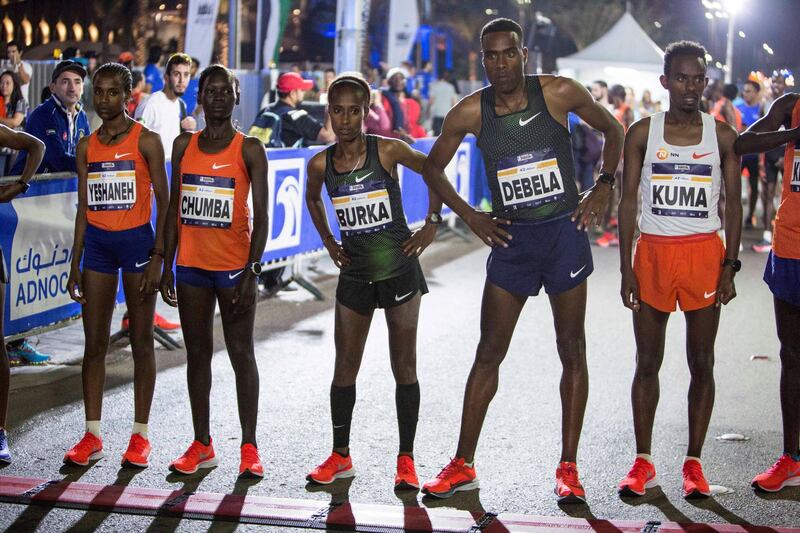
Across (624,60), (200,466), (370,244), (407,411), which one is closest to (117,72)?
(370,244)

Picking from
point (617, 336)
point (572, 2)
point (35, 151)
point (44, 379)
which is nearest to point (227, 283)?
point (35, 151)

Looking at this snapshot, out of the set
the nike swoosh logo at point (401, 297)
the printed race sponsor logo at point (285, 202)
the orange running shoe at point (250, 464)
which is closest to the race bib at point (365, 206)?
the nike swoosh logo at point (401, 297)

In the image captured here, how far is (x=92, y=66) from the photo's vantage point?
22.5 metres

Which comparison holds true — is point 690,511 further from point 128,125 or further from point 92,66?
point 92,66

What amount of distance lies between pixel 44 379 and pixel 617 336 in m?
4.67

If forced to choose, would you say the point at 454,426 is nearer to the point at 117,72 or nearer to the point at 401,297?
the point at 401,297

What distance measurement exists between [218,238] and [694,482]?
2597 mm

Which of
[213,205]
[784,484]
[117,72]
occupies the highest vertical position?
[117,72]

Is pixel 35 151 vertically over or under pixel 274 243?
over

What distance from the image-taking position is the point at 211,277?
19.9 ft

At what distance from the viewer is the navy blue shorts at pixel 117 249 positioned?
6.29 metres

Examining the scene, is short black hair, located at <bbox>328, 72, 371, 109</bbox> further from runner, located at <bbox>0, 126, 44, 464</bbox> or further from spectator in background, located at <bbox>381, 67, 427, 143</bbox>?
spectator in background, located at <bbox>381, 67, 427, 143</bbox>

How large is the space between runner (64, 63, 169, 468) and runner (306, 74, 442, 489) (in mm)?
956

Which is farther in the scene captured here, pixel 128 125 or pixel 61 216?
pixel 61 216
